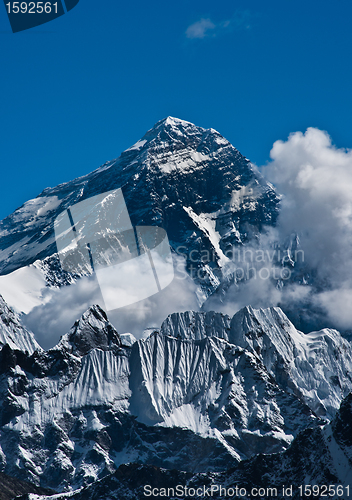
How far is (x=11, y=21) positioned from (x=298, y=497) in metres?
131

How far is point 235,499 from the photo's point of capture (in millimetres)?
199750

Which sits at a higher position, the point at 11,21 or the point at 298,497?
the point at 11,21

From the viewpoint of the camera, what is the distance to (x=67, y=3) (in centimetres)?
18800

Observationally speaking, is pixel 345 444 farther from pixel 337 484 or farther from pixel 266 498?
pixel 266 498

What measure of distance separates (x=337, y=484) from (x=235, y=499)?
27.1 meters

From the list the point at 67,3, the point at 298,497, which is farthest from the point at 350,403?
the point at 67,3

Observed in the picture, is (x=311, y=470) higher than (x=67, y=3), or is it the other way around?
(x=67, y=3)

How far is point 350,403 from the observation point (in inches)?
7781

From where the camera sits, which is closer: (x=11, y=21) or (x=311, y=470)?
(x=11, y=21)

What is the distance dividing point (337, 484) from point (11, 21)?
131 metres

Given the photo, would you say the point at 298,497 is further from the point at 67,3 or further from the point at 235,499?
the point at 67,3

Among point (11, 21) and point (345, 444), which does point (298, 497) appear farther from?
point (11, 21)

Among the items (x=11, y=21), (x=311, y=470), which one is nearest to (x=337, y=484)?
(x=311, y=470)

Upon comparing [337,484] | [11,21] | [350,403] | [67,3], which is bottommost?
[337,484]
